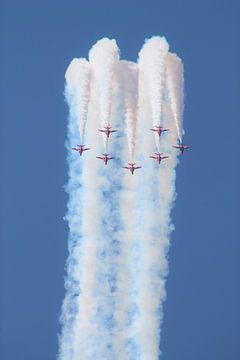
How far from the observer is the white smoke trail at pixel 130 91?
17.7 meters

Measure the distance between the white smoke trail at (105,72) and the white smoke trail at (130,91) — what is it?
0.27 m

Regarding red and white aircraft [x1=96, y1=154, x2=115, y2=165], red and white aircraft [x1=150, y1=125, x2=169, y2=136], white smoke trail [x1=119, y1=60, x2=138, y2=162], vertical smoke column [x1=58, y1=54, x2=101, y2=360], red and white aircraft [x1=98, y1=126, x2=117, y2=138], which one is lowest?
vertical smoke column [x1=58, y1=54, x2=101, y2=360]

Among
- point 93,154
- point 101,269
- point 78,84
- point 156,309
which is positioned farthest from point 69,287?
point 78,84

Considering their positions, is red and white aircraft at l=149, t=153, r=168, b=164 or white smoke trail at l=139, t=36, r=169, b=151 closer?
white smoke trail at l=139, t=36, r=169, b=151

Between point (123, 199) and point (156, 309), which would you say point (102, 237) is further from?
point (156, 309)

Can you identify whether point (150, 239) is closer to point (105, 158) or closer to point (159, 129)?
point (105, 158)

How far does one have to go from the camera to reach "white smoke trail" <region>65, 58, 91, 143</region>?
17.7 m

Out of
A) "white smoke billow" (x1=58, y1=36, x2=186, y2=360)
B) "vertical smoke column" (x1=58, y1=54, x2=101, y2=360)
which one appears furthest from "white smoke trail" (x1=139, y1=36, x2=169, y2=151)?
"vertical smoke column" (x1=58, y1=54, x2=101, y2=360)

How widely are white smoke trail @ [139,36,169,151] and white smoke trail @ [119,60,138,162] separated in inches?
10.1

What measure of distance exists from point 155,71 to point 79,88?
1.90 m

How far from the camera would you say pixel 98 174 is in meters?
18.5

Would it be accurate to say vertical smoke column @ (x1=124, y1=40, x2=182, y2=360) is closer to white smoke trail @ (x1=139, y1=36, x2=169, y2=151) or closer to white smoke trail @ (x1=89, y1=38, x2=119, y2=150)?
white smoke trail @ (x1=139, y1=36, x2=169, y2=151)

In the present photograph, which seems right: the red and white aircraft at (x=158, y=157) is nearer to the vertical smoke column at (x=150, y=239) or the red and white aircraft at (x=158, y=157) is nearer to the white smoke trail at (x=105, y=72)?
the vertical smoke column at (x=150, y=239)

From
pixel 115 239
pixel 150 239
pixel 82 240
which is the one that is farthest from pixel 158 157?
pixel 82 240
